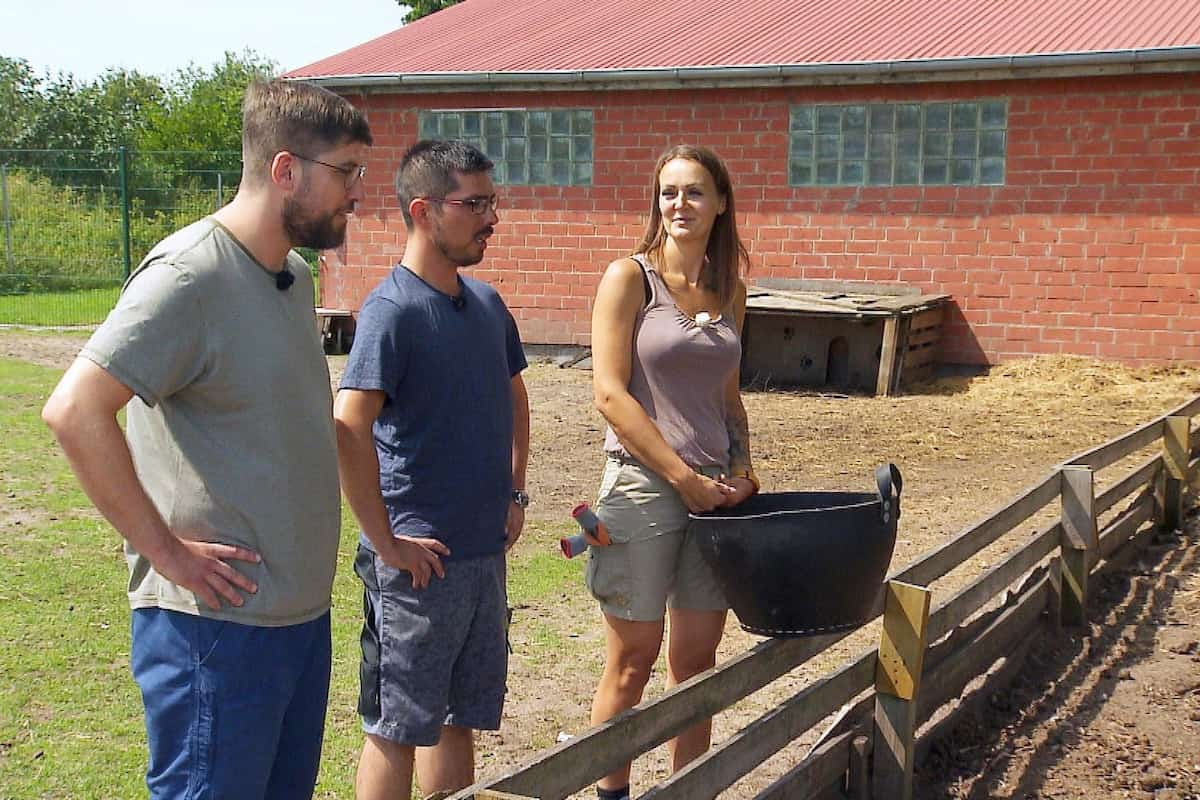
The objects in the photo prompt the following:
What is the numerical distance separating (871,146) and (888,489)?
11.1 m

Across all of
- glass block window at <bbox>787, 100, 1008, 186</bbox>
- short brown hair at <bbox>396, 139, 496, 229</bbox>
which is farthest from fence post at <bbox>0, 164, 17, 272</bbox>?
short brown hair at <bbox>396, 139, 496, 229</bbox>

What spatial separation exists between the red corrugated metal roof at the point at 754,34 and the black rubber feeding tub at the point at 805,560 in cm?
1059

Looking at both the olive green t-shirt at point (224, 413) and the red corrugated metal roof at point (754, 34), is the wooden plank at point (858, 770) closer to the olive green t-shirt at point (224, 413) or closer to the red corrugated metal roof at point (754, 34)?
the olive green t-shirt at point (224, 413)

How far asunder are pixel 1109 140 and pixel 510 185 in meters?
6.51

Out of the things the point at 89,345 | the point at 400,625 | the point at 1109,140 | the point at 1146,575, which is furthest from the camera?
the point at 1109,140

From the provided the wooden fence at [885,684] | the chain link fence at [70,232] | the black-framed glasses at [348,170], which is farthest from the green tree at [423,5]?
the black-framed glasses at [348,170]

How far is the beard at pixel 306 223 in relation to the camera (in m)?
2.49

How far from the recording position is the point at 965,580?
6.27 m

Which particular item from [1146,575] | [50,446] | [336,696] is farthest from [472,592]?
[50,446]

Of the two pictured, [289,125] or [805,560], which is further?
[805,560]

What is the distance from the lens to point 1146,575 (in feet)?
21.7

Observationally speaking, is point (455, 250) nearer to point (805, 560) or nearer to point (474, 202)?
point (474, 202)

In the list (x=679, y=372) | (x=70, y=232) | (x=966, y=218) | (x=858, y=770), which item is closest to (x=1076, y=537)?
(x=858, y=770)

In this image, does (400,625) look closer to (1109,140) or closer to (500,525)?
(500,525)
